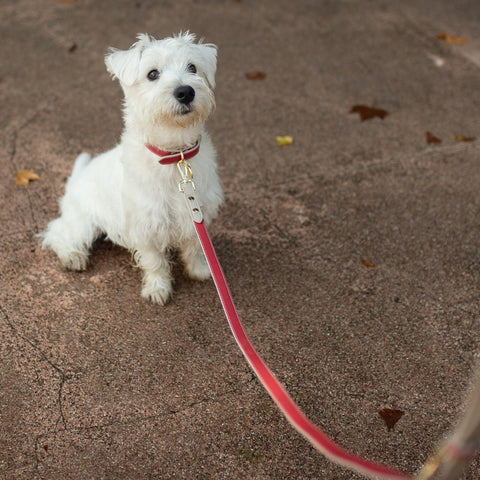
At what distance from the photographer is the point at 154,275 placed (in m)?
Answer: 3.68

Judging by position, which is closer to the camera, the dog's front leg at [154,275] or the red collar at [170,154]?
the red collar at [170,154]

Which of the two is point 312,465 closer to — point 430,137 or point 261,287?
point 261,287

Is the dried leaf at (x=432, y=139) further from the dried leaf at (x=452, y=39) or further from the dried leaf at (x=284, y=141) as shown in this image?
the dried leaf at (x=452, y=39)

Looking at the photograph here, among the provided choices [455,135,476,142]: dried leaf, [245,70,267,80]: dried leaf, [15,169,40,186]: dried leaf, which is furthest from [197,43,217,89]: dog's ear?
[455,135,476,142]: dried leaf

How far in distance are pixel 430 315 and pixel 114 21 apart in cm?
573

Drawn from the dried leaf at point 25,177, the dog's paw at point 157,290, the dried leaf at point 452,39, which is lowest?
the dried leaf at point 25,177

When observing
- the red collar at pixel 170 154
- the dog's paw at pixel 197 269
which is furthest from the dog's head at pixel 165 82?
the dog's paw at pixel 197 269

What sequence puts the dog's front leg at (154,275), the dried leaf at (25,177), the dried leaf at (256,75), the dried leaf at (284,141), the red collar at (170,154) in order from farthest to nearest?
the dried leaf at (256,75), the dried leaf at (284,141), the dried leaf at (25,177), the dog's front leg at (154,275), the red collar at (170,154)

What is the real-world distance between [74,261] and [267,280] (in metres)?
1.41

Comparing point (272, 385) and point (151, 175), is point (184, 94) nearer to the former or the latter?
point (151, 175)

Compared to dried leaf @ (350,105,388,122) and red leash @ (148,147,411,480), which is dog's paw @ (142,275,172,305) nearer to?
red leash @ (148,147,411,480)

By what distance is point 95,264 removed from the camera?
13.1 feet

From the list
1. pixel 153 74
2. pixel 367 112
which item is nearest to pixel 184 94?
pixel 153 74

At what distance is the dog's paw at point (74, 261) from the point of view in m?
3.81
